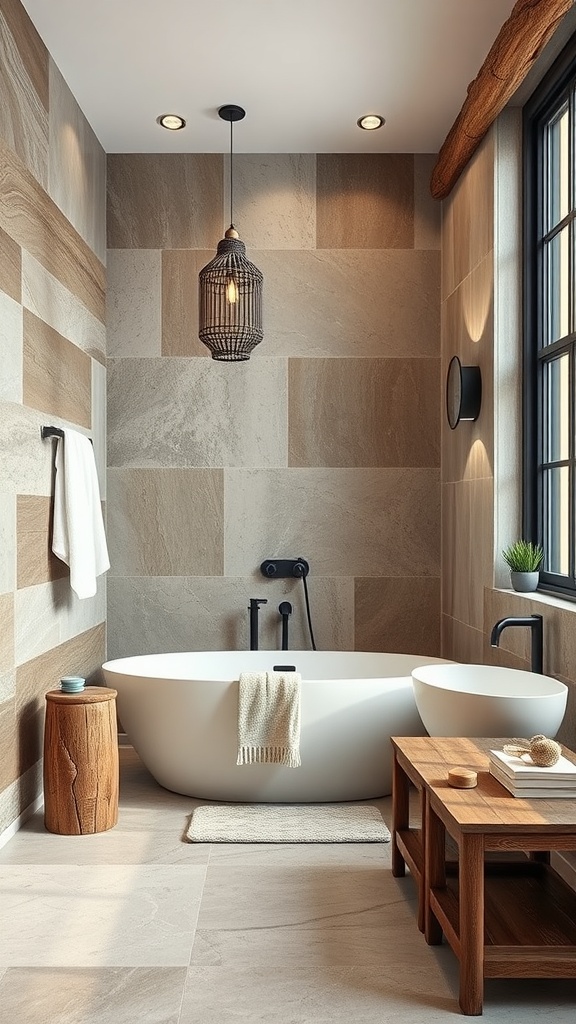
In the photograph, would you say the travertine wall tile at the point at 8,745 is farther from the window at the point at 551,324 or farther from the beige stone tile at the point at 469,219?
the beige stone tile at the point at 469,219

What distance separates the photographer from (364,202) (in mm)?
5086

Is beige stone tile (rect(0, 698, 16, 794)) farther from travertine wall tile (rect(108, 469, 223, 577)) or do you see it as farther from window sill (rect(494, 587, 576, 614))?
window sill (rect(494, 587, 576, 614))

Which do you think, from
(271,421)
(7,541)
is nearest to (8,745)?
(7,541)

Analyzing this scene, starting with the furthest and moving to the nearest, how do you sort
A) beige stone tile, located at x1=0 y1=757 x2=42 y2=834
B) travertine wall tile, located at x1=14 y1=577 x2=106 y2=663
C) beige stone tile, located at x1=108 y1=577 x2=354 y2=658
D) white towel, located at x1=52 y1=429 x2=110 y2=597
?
1. beige stone tile, located at x1=108 y1=577 x2=354 y2=658
2. white towel, located at x1=52 y1=429 x2=110 y2=597
3. travertine wall tile, located at x1=14 y1=577 x2=106 y2=663
4. beige stone tile, located at x1=0 y1=757 x2=42 y2=834

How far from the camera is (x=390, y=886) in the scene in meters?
3.07

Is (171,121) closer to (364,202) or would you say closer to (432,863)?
(364,202)

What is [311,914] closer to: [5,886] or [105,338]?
[5,886]

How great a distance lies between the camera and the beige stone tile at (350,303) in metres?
5.07

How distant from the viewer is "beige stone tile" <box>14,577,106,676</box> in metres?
3.59

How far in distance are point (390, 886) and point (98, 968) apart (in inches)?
38.9

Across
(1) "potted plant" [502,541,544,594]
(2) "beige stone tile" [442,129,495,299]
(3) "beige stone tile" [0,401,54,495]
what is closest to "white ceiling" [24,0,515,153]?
(2) "beige stone tile" [442,129,495,299]

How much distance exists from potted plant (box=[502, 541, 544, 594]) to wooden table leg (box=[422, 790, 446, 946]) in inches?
52.0

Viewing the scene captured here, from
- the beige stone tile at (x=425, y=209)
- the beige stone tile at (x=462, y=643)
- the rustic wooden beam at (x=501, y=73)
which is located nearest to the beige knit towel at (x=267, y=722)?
the beige stone tile at (x=462, y=643)

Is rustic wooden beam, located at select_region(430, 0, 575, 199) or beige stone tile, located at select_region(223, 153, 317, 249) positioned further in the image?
beige stone tile, located at select_region(223, 153, 317, 249)
